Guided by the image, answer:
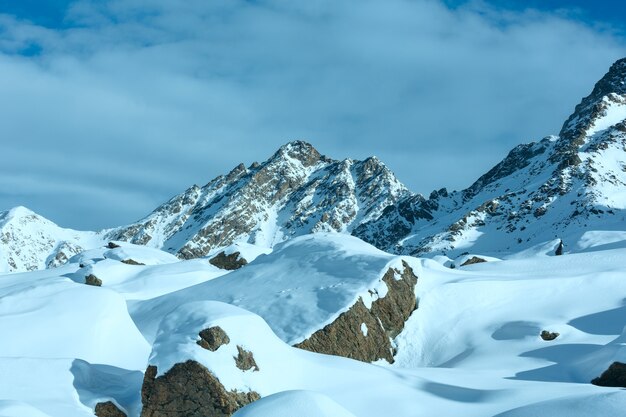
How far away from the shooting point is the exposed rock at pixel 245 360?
17500 millimetres

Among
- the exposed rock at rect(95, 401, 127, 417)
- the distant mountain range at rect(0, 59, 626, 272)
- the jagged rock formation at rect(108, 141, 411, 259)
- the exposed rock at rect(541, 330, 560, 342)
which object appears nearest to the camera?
the exposed rock at rect(95, 401, 127, 417)

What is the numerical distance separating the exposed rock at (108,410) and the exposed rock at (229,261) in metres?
25.8

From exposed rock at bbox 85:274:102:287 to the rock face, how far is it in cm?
1626

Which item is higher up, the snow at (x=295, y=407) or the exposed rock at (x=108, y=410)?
the exposed rock at (x=108, y=410)

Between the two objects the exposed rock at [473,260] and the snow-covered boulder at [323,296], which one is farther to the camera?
the exposed rock at [473,260]

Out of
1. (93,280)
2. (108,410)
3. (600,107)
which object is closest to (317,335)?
(108,410)

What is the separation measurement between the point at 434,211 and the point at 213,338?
138798 mm

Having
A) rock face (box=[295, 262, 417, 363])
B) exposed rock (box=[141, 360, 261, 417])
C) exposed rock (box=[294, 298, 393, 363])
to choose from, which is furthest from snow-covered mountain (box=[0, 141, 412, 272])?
exposed rock (box=[141, 360, 261, 417])

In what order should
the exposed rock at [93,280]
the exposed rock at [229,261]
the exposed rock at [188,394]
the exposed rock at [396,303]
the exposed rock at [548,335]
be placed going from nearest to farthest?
1. the exposed rock at [188,394]
2. the exposed rock at [548,335]
3. the exposed rock at [396,303]
4. the exposed rock at [93,280]
5. the exposed rock at [229,261]

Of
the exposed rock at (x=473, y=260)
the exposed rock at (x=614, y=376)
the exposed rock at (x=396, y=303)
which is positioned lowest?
the exposed rock at (x=614, y=376)

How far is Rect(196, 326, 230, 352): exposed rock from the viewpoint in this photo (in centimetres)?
1741

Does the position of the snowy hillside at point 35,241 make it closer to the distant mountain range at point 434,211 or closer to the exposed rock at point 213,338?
the distant mountain range at point 434,211

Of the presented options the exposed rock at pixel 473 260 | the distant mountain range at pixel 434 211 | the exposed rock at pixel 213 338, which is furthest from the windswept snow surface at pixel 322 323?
the distant mountain range at pixel 434 211

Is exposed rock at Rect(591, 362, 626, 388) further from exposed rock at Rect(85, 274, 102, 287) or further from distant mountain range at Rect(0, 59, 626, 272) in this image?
distant mountain range at Rect(0, 59, 626, 272)
